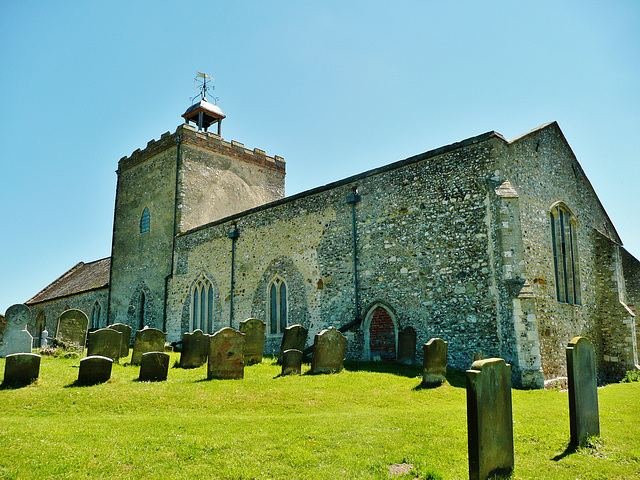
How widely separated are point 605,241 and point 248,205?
17.6m

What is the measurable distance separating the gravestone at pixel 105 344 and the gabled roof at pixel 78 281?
1564 cm

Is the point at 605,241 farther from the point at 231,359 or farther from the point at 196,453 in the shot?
the point at 196,453

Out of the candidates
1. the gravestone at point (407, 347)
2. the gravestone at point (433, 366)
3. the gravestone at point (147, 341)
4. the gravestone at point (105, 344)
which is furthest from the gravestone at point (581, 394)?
the gravestone at point (105, 344)

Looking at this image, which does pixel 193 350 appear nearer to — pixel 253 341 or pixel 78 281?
pixel 253 341

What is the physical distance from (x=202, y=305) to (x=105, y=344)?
8.41 meters

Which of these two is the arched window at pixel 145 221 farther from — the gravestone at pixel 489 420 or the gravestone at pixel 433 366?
the gravestone at pixel 489 420

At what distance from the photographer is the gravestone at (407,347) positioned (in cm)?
1369

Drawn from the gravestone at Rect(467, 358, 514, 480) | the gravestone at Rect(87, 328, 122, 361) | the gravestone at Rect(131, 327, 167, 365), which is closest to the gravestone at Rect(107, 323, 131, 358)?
the gravestone at Rect(131, 327, 167, 365)

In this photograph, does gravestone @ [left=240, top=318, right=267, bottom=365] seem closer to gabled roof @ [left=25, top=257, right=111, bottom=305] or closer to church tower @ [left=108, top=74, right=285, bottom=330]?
church tower @ [left=108, top=74, right=285, bottom=330]

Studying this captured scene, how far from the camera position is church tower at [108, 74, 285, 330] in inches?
979

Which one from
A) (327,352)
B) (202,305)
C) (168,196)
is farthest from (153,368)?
(168,196)

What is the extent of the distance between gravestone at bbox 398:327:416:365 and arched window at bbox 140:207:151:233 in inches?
674

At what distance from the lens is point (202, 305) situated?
72.8 ft

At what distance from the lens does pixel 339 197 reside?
17.1 m
